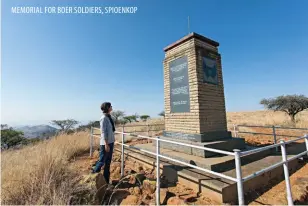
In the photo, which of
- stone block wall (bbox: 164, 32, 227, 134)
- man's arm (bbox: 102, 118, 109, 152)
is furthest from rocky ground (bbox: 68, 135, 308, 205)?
stone block wall (bbox: 164, 32, 227, 134)

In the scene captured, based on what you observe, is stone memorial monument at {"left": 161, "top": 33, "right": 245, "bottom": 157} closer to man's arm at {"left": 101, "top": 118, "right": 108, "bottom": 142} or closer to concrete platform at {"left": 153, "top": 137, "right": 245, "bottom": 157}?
concrete platform at {"left": 153, "top": 137, "right": 245, "bottom": 157}

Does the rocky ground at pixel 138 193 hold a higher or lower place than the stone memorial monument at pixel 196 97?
lower

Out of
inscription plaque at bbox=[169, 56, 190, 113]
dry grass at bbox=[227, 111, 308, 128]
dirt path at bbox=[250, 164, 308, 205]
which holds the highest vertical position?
inscription plaque at bbox=[169, 56, 190, 113]

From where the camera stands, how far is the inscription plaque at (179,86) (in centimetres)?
561

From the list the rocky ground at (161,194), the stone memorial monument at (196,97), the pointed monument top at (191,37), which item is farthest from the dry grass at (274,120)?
the rocky ground at (161,194)

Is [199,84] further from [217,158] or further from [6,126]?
[6,126]

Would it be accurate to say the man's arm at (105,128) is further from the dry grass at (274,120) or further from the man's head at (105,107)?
the dry grass at (274,120)

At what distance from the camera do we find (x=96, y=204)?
10.3ft

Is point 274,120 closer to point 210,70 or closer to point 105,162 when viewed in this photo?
point 210,70

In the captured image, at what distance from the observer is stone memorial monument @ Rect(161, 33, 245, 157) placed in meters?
5.12

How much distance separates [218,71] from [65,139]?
742 cm

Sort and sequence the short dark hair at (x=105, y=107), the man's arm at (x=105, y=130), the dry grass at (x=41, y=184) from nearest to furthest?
the dry grass at (x=41, y=184) < the man's arm at (x=105, y=130) < the short dark hair at (x=105, y=107)

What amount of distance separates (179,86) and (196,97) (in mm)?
951

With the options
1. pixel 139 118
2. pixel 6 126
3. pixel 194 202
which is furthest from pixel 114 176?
pixel 139 118
